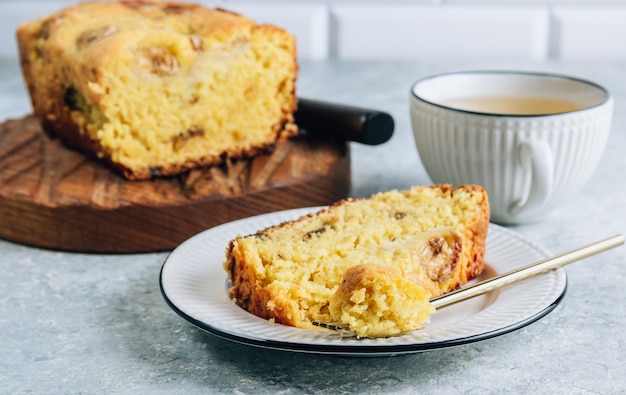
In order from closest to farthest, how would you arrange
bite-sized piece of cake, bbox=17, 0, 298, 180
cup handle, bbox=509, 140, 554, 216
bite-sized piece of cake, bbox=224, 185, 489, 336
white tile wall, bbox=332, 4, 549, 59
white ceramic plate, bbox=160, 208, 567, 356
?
white ceramic plate, bbox=160, 208, 567, 356
bite-sized piece of cake, bbox=224, 185, 489, 336
cup handle, bbox=509, 140, 554, 216
bite-sized piece of cake, bbox=17, 0, 298, 180
white tile wall, bbox=332, 4, 549, 59

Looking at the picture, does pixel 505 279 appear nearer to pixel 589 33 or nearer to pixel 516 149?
pixel 516 149

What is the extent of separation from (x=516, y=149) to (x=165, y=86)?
0.69 metres

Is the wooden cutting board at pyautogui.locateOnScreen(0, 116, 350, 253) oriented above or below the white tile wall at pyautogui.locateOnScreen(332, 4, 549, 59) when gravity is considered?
above

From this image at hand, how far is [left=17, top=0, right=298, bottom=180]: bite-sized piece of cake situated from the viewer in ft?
5.79

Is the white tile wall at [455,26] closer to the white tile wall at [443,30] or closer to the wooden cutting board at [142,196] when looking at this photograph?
the white tile wall at [443,30]

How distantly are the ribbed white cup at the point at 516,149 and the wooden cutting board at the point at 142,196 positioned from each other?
23cm

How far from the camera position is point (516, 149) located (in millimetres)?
1581

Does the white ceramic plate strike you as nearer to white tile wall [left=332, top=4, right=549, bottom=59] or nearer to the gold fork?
the gold fork

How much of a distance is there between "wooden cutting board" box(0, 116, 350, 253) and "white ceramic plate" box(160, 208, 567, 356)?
0.17m

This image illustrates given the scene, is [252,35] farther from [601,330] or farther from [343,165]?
[601,330]

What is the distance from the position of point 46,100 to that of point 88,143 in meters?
0.23

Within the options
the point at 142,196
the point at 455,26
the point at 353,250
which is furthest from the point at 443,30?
the point at 353,250

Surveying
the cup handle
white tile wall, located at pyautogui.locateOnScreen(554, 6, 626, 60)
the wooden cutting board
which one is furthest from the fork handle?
white tile wall, located at pyautogui.locateOnScreen(554, 6, 626, 60)

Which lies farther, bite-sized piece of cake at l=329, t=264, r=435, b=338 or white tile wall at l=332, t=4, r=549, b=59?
white tile wall at l=332, t=4, r=549, b=59
